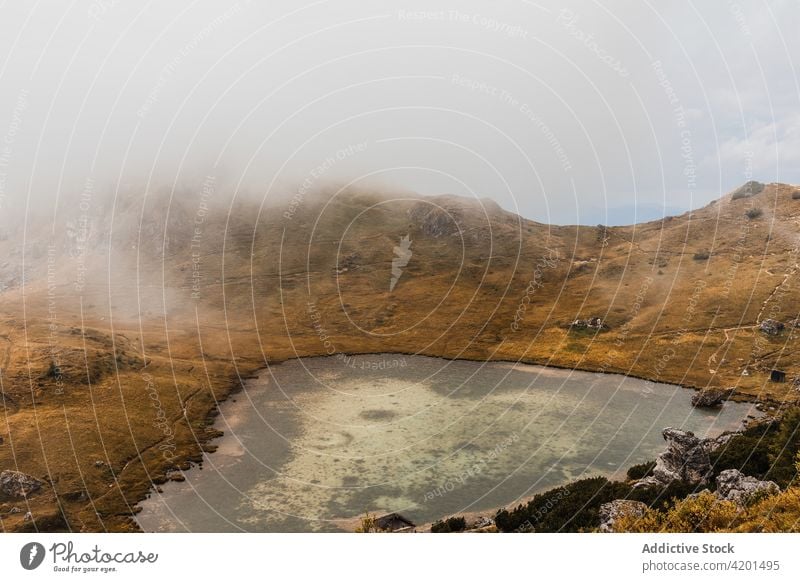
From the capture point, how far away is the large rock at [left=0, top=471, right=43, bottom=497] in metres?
57.5

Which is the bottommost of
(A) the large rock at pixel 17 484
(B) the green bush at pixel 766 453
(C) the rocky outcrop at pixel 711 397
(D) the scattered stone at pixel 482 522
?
(A) the large rock at pixel 17 484

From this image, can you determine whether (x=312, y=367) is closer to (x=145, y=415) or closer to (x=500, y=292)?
(x=145, y=415)

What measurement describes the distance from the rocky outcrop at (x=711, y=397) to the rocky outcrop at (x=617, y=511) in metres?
60.6

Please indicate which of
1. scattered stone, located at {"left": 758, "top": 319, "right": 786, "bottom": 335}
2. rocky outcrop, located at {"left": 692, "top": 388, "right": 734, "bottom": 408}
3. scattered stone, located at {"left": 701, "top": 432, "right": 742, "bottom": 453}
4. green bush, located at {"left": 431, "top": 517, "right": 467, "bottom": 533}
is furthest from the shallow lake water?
scattered stone, located at {"left": 758, "top": 319, "right": 786, "bottom": 335}

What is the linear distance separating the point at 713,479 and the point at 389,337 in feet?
338

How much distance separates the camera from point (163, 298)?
17738 centimetres

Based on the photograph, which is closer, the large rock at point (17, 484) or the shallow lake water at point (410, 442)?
the shallow lake water at point (410, 442)

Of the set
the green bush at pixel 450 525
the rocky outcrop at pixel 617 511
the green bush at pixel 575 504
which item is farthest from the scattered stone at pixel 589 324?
the rocky outcrop at pixel 617 511

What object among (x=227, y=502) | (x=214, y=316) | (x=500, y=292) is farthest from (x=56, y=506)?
(x=500, y=292)

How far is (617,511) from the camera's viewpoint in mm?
40781

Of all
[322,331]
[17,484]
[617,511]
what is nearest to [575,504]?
[617,511]

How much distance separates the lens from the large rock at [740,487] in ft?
123

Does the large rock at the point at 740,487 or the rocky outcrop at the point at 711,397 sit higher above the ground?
the large rock at the point at 740,487

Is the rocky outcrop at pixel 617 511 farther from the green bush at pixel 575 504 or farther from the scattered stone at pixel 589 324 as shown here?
the scattered stone at pixel 589 324
